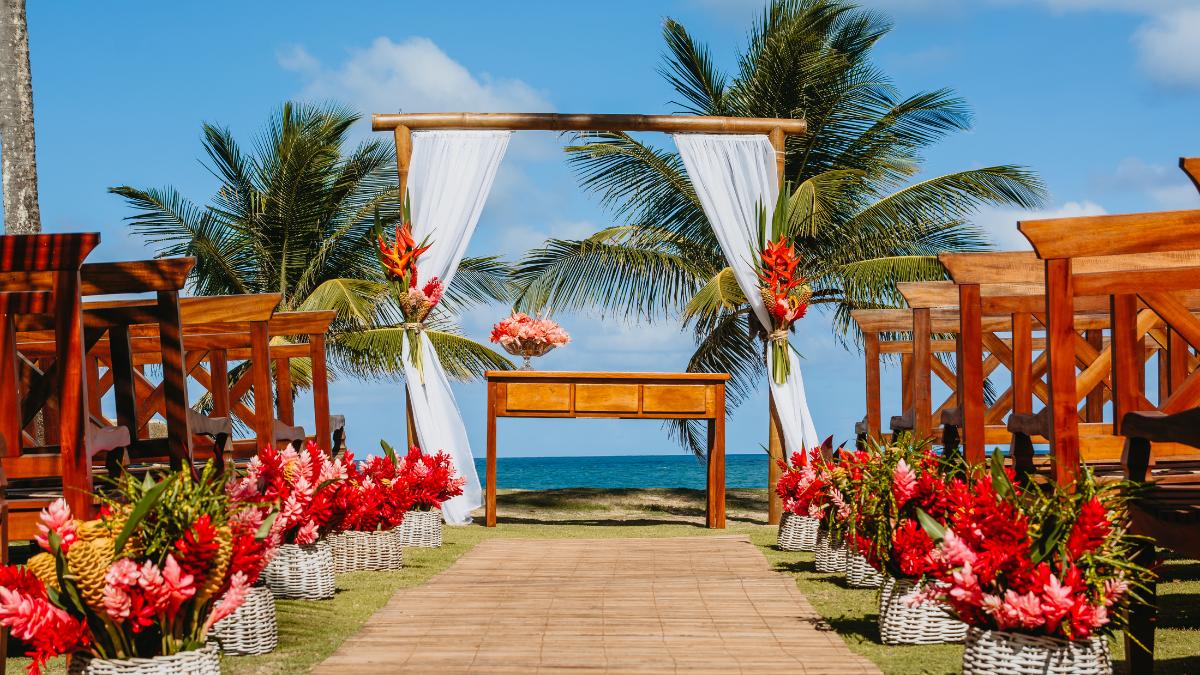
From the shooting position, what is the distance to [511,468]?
44.2 meters

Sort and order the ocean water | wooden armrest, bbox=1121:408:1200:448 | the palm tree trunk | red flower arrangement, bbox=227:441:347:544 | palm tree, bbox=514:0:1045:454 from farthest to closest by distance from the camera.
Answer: the ocean water < palm tree, bbox=514:0:1045:454 < the palm tree trunk < red flower arrangement, bbox=227:441:347:544 < wooden armrest, bbox=1121:408:1200:448

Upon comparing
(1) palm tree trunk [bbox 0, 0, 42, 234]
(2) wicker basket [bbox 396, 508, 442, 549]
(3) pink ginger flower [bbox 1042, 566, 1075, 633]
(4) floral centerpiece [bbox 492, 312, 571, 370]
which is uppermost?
(1) palm tree trunk [bbox 0, 0, 42, 234]

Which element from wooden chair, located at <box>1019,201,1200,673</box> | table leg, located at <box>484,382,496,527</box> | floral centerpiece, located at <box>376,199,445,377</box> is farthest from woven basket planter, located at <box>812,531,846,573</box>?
floral centerpiece, located at <box>376,199,445,377</box>

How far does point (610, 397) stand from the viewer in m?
7.94

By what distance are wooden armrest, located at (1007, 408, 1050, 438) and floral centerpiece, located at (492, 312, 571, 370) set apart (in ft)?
14.2

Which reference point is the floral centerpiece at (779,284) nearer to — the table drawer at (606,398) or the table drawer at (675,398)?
the table drawer at (675,398)

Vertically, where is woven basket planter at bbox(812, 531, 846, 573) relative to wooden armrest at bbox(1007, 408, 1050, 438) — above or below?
below

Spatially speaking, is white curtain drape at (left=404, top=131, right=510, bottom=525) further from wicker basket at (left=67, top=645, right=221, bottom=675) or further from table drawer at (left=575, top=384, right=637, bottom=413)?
wicker basket at (left=67, top=645, right=221, bottom=675)

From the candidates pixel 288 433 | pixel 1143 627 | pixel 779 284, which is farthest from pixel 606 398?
pixel 1143 627

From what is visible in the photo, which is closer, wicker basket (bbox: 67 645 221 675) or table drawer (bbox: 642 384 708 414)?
wicker basket (bbox: 67 645 221 675)

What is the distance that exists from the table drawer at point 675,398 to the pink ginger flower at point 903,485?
4.28 metres

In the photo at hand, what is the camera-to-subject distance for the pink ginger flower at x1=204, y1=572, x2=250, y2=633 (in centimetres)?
260

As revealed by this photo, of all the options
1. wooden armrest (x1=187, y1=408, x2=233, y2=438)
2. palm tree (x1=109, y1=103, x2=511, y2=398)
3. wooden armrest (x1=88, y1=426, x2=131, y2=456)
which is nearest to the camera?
wooden armrest (x1=88, y1=426, x2=131, y2=456)

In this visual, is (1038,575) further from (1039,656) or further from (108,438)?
(108,438)
